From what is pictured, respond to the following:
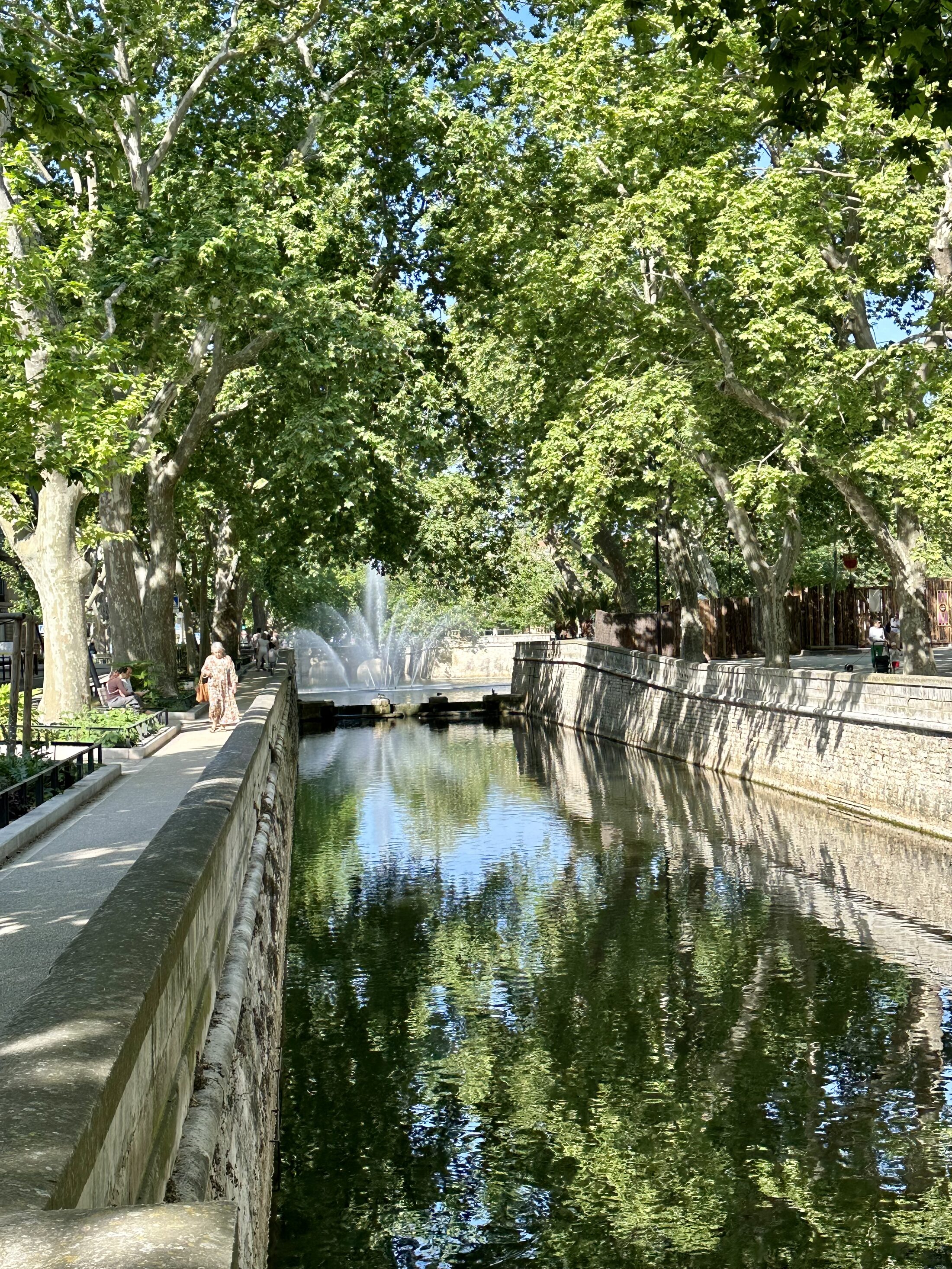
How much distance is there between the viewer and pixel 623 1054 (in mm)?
12328

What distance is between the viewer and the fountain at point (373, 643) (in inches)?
2972

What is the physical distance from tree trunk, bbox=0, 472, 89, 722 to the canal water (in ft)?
16.1

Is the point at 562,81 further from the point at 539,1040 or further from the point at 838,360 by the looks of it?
the point at 539,1040

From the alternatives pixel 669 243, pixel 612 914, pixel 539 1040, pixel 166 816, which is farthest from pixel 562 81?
pixel 539 1040

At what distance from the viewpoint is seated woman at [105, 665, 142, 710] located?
80.6 ft

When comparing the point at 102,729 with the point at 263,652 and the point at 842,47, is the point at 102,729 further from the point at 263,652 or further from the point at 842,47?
the point at 263,652

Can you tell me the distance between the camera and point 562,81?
24.8 m

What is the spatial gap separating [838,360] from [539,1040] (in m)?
13.8

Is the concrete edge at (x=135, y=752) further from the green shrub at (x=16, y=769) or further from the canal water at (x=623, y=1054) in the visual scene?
the green shrub at (x=16, y=769)

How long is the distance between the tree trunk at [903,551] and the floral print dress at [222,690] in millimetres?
10647

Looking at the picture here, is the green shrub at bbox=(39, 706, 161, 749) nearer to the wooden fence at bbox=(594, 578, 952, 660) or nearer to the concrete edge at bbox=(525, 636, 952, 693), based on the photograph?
the concrete edge at bbox=(525, 636, 952, 693)

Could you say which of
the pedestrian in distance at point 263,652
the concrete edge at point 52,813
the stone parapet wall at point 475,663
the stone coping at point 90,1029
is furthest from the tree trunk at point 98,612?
the stone coping at point 90,1029

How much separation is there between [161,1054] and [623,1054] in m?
8.14

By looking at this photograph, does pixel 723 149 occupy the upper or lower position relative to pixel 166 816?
upper
